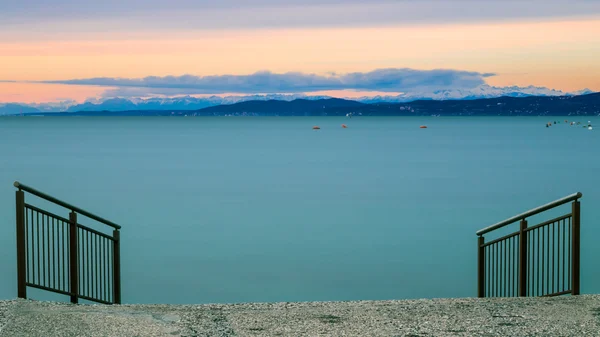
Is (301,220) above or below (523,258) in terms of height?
below

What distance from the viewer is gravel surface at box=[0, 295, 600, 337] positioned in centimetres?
644

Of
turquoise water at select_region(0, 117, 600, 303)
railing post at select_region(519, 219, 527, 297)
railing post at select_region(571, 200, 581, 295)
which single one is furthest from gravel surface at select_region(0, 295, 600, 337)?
turquoise water at select_region(0, 117, 600, 303)

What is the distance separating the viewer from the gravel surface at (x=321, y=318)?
644 centimetres

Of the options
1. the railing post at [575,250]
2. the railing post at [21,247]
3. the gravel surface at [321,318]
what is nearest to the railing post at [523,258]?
the railing post at [575,250]

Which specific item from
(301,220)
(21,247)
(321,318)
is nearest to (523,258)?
(321,318)

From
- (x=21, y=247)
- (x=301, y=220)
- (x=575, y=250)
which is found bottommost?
(x=301, y=220)

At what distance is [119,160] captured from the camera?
197 feet

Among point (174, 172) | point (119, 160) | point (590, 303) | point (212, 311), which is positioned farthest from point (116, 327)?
point (119, 160)

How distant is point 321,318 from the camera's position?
276 inches

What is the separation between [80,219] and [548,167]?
36.2 m

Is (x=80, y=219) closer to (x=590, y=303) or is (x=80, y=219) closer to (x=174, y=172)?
(x=590, y=303)

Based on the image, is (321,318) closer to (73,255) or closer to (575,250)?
(575,250)

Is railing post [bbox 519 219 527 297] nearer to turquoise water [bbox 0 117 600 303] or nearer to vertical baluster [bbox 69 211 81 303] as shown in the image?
vertical baluster [bbox 69 211 81 303]

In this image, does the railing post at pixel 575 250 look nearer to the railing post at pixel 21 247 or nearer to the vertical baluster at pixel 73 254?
the vertical baluster at pixel 73 254
